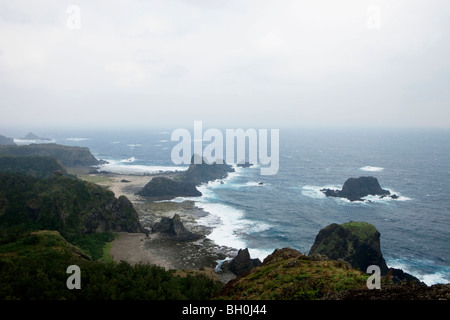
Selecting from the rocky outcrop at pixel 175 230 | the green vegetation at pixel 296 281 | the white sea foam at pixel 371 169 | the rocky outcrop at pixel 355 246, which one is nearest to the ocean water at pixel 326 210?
the white sea foam at pixel 371 169

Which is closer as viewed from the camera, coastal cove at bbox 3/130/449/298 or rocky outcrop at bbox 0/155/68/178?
coastal cove at bbox 3/130/449/298

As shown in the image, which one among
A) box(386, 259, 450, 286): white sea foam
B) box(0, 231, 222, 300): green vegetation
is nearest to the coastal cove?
box(386, 259, 450, 286): white sea foam

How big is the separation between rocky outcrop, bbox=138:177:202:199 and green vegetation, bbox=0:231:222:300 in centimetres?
5272

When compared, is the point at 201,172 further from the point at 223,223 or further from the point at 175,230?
the point at 175,230

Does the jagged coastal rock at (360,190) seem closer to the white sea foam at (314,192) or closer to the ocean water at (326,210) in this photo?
the white sea foam at (314,192)

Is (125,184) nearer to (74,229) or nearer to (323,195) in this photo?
(74,229)

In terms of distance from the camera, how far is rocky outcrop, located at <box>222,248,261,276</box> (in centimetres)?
3988

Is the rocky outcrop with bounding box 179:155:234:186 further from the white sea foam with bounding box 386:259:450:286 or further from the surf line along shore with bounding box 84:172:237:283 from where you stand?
the white sea foam with bounding box 386:259:450:286

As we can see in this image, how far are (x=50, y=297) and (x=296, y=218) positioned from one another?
55.3m

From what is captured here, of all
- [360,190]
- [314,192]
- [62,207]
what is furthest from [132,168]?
[360,190]

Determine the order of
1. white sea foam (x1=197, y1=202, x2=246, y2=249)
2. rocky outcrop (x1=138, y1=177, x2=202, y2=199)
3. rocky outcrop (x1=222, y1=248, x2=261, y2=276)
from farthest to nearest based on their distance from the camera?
rocky outcrop (x1=138, y1=177, x2=202, y2=199)
white sea foam (x1=197, y1=202, x2=246, y2=249)
rocky outcrop (x1=222, y1=248, x2=261, y2=276)

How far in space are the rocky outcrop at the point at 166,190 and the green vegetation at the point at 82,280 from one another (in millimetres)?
52721

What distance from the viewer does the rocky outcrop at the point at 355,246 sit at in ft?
132
